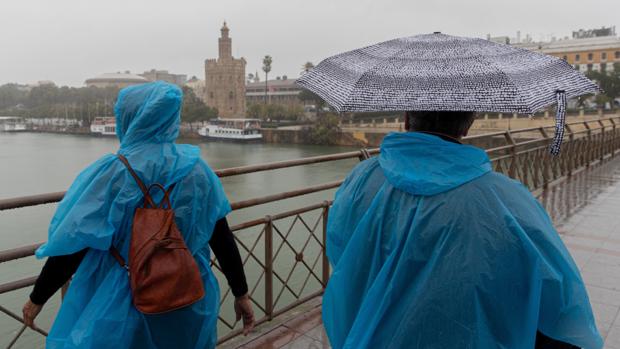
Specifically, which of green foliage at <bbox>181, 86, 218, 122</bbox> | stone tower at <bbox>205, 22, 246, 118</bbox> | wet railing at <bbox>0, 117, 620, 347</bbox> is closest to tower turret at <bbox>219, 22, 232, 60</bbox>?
stone tower at <bbox>205, 22, 246, 118</bbox>

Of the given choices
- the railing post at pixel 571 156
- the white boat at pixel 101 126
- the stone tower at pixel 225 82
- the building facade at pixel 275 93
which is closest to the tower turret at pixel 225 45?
the stone tower at pixel 225 82

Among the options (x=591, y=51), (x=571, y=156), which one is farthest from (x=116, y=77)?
(x=571, y=156)

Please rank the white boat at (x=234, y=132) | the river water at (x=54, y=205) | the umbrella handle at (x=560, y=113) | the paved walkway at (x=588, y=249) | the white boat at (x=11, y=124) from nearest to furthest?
1. the umbrella handle at (x=560, y=113)
2. the paved walkway at (x=588, y=249)
3. the river water at (x=54, y=205)
4. the white boat at (x=234, y=132)
5. the white boat at (x=11, y=124)

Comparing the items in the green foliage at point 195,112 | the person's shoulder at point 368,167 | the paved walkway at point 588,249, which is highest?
the green foliage at point 195,112

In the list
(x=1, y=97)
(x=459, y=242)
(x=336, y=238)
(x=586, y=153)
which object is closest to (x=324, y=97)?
(x=336, y=238)

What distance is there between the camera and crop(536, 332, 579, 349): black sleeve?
3.49 feet

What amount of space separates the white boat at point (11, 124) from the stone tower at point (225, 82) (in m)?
24.5

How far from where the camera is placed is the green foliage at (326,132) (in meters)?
45.8

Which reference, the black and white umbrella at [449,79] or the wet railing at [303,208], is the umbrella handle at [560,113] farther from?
the wet railing at [303,208]

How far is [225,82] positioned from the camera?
234ft

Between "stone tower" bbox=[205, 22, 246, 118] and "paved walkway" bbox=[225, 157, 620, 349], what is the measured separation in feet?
213

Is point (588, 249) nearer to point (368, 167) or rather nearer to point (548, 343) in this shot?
point (548, 343)

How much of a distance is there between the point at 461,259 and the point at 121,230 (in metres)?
0.87

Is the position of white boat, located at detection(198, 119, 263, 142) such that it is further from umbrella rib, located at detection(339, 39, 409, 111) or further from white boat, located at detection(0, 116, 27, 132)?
umbrella rib, located at detection(339, 39, 409, 111)
